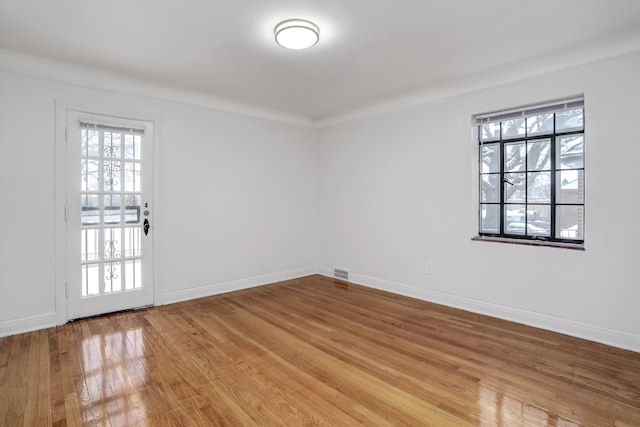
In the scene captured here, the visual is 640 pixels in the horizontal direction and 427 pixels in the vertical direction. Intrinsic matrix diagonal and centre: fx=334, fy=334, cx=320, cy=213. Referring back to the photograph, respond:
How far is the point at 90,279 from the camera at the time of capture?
3.59 m

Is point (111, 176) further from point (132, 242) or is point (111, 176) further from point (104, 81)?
point (104, 81)

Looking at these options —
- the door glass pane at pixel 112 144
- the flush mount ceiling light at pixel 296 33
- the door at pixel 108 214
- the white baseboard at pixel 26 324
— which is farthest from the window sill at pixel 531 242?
the white baseboard at pixel 26 324

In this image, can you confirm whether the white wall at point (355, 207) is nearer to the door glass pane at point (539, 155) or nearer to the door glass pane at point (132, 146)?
the door glass pane at point (132, 146)

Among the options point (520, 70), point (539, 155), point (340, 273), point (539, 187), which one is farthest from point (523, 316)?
point (340, 273)

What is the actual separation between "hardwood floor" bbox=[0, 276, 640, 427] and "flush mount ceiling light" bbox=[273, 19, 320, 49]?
2.55 meters

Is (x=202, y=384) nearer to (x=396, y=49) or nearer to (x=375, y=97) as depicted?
(x=396, y=49)

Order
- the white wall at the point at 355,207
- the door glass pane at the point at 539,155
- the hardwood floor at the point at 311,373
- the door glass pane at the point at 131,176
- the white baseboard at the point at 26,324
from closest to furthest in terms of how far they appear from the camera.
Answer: the hardwood floor at the point at 311,373 < the white wall at the point at 355,207 < the white baseboard at the point at 26,324 < the door glass pane at the point at 539,155 < the door glass pane at the point at 131,176

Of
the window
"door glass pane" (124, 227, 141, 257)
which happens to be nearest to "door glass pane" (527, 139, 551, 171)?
the window

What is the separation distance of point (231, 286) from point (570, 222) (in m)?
4.04

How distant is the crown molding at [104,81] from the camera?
10.3 ft

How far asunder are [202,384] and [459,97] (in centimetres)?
385

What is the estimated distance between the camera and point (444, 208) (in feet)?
13.3

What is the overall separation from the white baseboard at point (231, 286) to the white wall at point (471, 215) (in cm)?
53

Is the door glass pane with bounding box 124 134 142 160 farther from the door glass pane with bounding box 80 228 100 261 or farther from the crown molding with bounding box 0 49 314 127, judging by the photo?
the door glass pane with bounding box 80 228 100 261
